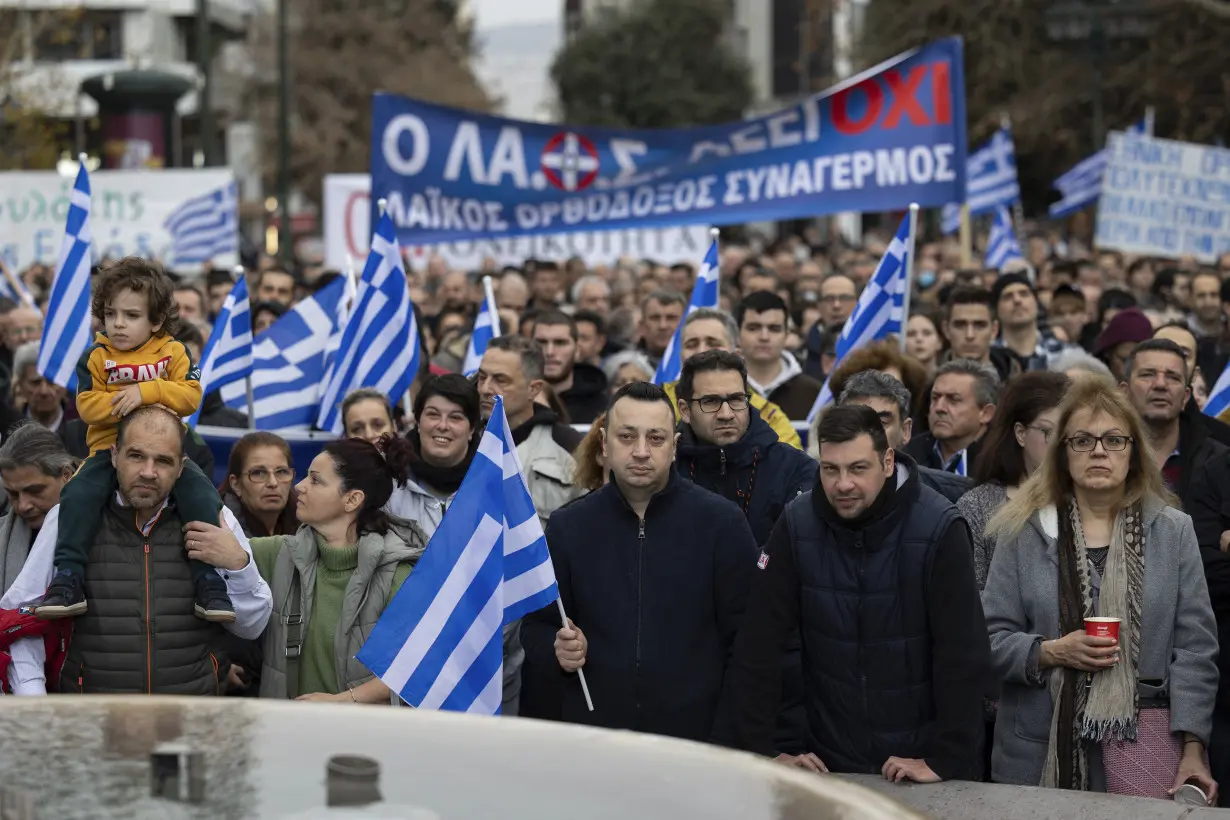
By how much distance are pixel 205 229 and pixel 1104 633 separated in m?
16.5

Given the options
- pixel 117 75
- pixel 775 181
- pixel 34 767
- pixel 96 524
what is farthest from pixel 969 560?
pixel 117 75

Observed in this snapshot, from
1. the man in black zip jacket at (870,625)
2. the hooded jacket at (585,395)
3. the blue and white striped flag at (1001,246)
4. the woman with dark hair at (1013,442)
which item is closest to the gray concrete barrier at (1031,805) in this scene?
the man in black zip jacket at (870,625)

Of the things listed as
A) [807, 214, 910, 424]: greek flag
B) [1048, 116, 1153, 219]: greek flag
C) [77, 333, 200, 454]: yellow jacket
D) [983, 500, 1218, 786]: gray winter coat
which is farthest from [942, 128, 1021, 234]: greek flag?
[983, 500, 1218, 786]: gray winter coat

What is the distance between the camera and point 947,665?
4805 millimetres

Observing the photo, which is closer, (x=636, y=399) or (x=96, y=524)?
(x=96, y=524)

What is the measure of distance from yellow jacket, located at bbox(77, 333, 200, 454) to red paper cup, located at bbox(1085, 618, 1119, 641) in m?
2.67

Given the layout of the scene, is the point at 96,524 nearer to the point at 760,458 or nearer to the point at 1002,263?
the point at 760,458

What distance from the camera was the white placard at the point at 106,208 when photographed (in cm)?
2109

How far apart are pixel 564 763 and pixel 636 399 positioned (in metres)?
4.11

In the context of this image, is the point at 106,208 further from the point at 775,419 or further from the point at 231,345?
the point at 775,419

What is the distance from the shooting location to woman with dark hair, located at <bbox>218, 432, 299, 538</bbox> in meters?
7.03

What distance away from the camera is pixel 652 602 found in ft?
17.6

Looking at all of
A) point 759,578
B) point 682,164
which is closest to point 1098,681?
point 759,578

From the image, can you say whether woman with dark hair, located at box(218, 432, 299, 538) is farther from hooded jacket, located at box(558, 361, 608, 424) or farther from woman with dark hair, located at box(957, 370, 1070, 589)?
hooded jacket, located at box(558, 361, 608, 424)
